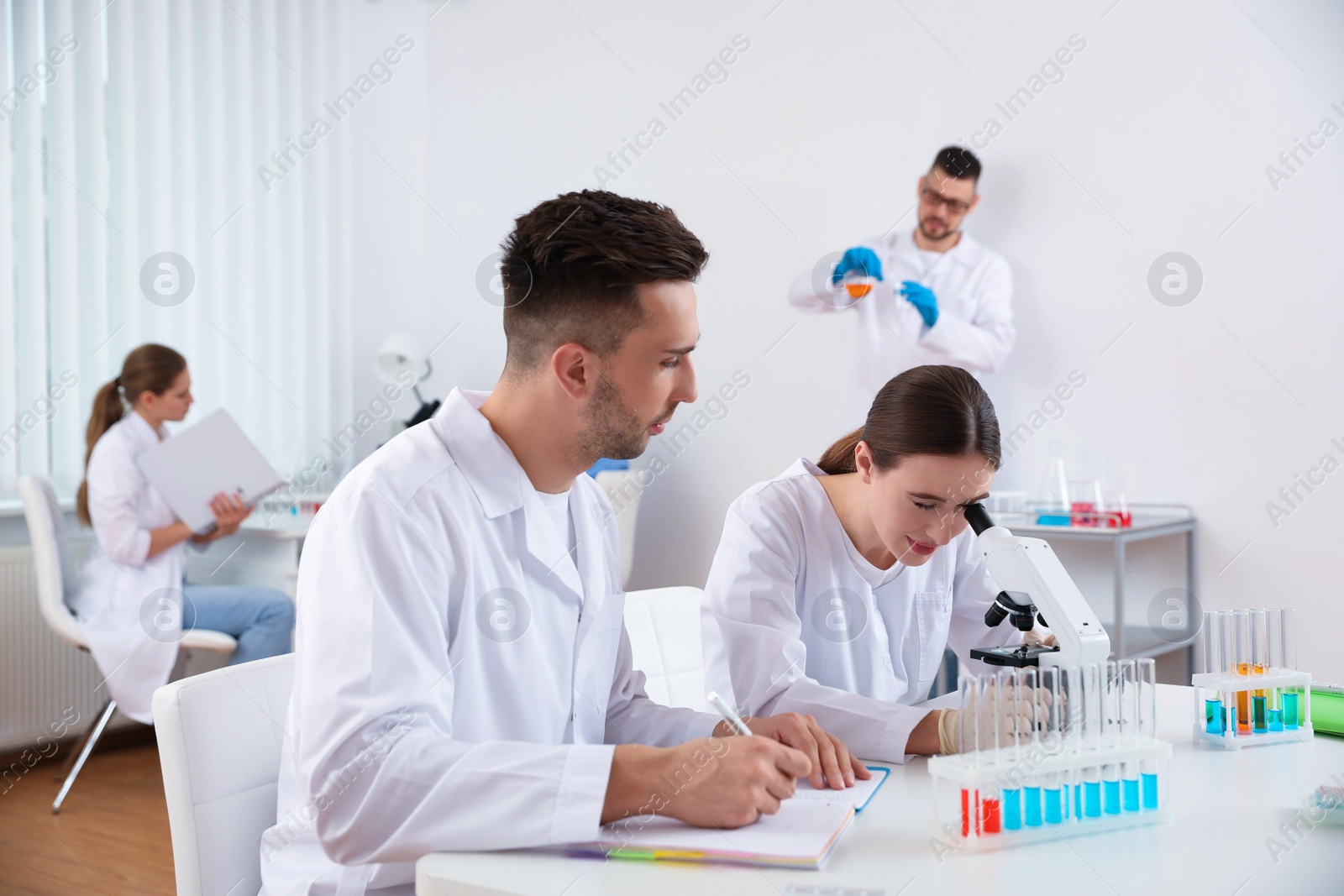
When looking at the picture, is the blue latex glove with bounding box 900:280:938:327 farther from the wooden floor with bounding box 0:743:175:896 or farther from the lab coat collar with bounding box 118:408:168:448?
the wooden floor with bounding box 0:743:175:896

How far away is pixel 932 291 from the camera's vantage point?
367cm

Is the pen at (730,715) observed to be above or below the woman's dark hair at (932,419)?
below

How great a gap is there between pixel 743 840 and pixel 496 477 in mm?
531

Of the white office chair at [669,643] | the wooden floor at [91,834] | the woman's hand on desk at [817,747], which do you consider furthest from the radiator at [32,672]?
the woman's hand on desk at [817,747]

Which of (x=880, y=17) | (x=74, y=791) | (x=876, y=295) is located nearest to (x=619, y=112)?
(x=880, y=17)

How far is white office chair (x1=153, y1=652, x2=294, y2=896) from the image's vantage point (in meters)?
1.15

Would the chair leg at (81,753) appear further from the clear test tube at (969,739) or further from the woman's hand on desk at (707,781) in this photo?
the clear test tube at (969,739)

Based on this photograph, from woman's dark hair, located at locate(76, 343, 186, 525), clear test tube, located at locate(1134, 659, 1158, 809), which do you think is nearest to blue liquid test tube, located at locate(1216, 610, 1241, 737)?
clear test tube, located at locate(1134, 659, 1158, 809)

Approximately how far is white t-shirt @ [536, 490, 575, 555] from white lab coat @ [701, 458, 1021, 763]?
292 millimetres

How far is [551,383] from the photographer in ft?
4.36

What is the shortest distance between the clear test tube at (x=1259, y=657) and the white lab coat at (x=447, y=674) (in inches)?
25.2

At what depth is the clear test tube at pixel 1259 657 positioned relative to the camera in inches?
51.6

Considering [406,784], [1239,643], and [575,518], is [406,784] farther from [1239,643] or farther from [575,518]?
[1239,643]

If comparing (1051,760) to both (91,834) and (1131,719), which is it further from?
(91,834)
